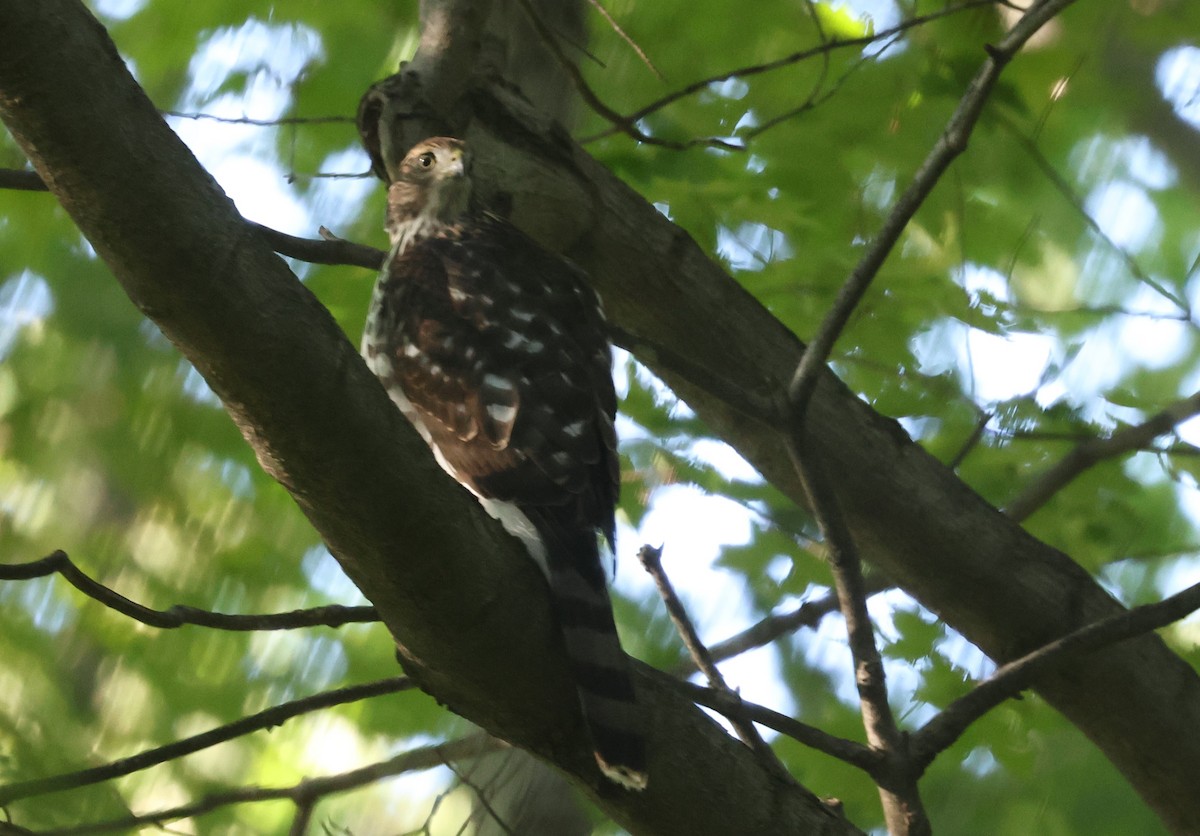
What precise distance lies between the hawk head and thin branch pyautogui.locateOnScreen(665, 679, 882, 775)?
4.44 feet

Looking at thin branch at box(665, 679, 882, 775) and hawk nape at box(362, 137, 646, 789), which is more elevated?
hawk nape at box(362, 137, 646, 789)

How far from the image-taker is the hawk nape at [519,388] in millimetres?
1780

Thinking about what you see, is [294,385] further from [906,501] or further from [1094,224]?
[1094,224]

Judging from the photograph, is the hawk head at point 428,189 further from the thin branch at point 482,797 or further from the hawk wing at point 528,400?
the thin branch at point 482,797

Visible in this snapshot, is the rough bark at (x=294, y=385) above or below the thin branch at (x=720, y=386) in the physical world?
below

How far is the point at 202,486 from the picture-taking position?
313 centimetres

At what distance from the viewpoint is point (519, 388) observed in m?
2.37

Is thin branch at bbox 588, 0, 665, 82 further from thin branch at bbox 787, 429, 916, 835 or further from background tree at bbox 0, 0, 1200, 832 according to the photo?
thin branch at bbox 787, 429, 916, 835

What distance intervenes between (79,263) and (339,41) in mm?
884

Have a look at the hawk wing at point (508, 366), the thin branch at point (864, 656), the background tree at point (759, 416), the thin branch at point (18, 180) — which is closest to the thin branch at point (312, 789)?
the background tree at point (759, 416)

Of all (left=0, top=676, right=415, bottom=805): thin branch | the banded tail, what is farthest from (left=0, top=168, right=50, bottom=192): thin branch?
the banded tail

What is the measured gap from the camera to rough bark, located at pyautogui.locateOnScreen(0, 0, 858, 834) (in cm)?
131

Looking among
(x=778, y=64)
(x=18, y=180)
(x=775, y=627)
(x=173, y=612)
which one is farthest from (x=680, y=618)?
(x=18, y=180)

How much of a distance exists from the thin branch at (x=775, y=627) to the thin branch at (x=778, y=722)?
53 cm
